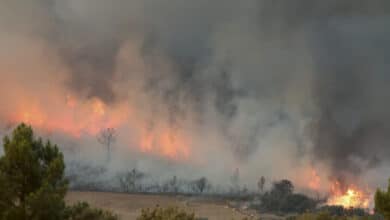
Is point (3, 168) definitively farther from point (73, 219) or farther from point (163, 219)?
point (163, 219)

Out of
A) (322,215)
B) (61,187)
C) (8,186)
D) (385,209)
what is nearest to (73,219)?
(61,187)

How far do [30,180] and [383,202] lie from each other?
44.8 meters

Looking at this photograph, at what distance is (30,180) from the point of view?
56.7 meters

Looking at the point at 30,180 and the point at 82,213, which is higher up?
the point at 30,180

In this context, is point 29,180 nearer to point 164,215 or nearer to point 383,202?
point 164,215

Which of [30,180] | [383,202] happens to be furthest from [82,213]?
[383,202]

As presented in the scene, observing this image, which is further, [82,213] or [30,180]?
[82,213]

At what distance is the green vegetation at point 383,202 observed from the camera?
62.2 meters

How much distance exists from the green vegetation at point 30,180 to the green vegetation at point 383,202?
3957 centimetres

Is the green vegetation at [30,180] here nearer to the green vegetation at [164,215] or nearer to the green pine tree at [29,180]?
the green pine tree at [29,180]

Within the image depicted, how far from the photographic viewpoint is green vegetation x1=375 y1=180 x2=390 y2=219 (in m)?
62.2

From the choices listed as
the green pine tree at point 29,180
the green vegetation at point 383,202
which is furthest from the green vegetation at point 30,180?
the green vegetation at point 383,202

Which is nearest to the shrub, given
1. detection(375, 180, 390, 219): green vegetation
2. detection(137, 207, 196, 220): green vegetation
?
detection(137, 207, 196, 220): green vegetation

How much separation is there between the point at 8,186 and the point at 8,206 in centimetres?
227
